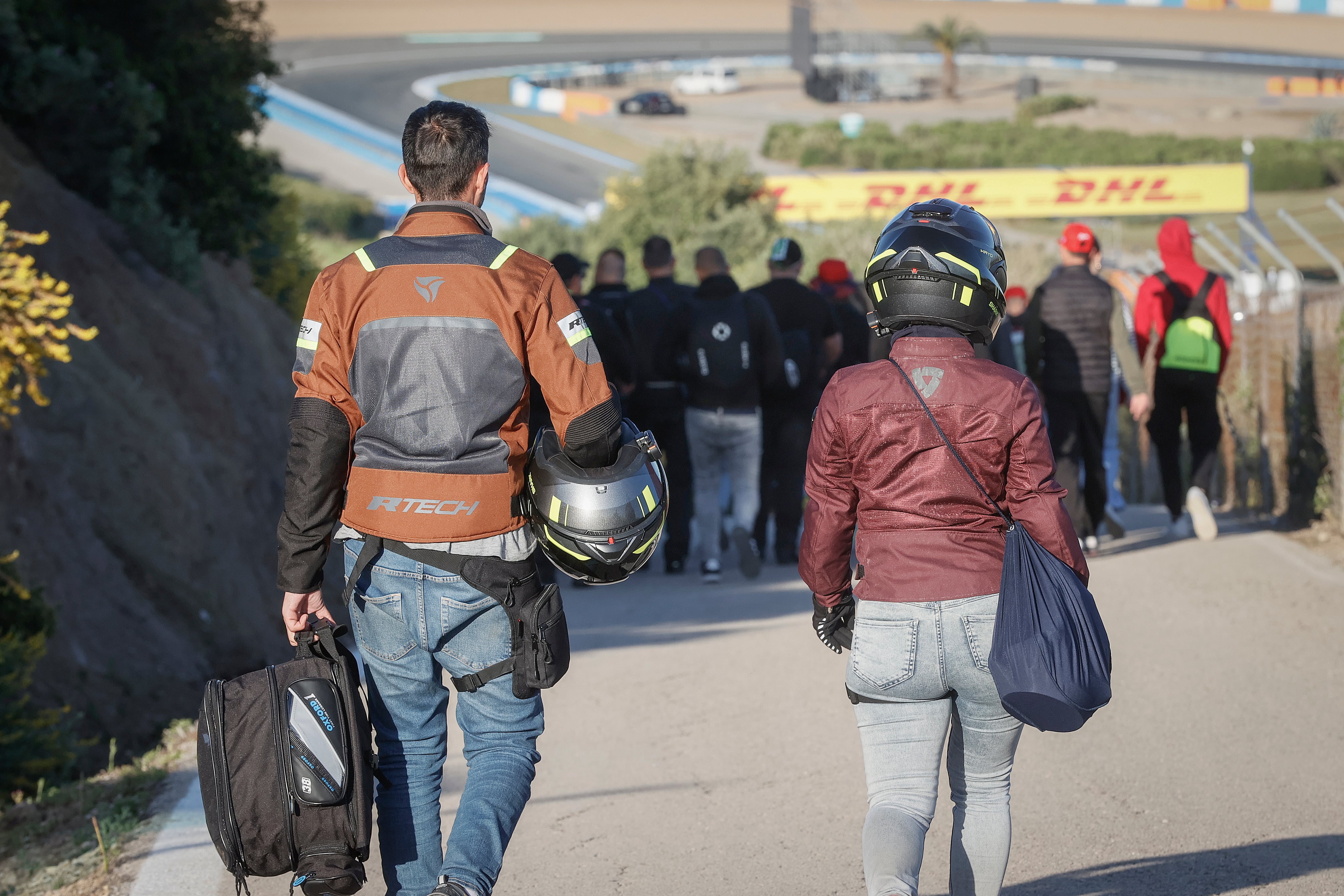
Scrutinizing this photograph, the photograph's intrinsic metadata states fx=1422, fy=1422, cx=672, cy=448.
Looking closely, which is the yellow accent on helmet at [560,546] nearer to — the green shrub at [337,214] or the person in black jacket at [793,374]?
the person in black jacket at [793,374]

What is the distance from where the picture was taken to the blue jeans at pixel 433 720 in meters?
3.36

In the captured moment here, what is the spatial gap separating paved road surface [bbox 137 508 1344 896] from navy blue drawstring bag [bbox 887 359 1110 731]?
140 centimetres

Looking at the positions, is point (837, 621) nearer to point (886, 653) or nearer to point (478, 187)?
point (886, 653)

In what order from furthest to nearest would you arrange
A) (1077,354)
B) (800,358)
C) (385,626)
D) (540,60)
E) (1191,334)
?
(540,60), (800,358), (1191,334), (1077,354), (385,626)

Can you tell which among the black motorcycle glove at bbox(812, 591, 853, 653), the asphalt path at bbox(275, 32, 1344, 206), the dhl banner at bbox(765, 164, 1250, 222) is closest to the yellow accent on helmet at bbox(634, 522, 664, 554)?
the black motorcycle glove at bbox(812, 591, 853, 653)

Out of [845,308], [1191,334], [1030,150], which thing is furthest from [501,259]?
[1030,150]

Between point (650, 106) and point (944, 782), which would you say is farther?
point (650, 106)

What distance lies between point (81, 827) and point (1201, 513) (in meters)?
7.22

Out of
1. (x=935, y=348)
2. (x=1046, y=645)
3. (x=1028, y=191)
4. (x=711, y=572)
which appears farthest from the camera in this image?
(x=1028, y=191)

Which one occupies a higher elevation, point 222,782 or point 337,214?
point 222,782

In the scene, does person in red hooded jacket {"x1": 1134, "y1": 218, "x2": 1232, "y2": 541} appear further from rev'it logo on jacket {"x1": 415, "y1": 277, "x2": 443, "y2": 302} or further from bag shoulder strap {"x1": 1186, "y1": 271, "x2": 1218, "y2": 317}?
rev'it logo on jacket {"x1": 415, "y1": 277, "x2": 443, "y2": 302}

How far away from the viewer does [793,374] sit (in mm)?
9797

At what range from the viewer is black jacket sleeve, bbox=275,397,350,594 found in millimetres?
3334

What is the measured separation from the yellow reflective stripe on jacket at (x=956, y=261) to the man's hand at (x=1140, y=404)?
18.1 feet
